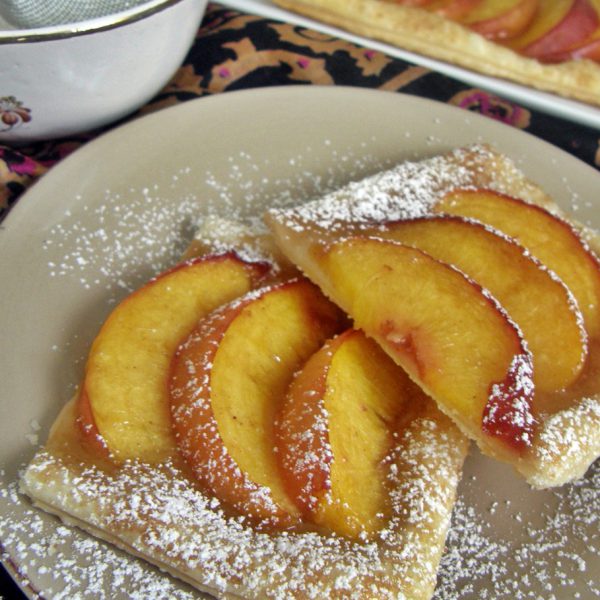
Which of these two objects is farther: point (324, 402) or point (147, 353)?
point (147, 353)

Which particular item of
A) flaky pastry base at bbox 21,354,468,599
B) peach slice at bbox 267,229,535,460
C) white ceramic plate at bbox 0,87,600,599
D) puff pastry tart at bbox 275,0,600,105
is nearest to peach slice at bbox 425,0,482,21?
puff pastry tart at bbox 275,0,600,105

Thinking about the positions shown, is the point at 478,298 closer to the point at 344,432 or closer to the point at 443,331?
the point at 443,331

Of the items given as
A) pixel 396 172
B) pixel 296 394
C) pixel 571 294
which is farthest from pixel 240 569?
pixel 396 172

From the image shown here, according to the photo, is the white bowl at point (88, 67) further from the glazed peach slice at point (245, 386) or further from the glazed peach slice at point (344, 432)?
the glazed peach slice at point (344, 432)

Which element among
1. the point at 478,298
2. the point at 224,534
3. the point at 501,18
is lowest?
the point at 224,534

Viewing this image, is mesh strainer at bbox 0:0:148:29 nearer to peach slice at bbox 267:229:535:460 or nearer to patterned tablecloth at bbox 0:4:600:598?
patterned tablecloth at bbox 0:4:600:598

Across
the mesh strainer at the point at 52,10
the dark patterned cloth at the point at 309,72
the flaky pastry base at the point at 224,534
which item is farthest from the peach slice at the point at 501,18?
the flaky pastry base at the point at 224,534

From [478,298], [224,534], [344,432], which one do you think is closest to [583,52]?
[478,298]
